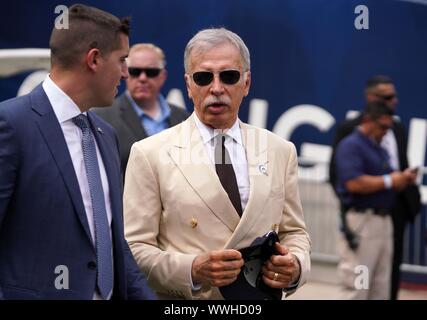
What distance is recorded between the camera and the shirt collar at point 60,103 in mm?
3633

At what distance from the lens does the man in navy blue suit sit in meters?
3.45

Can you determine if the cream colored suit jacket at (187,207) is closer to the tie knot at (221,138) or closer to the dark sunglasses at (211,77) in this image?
the tie knot at (221,138)

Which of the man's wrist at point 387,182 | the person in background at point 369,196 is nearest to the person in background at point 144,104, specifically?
the person in background at point 369,196

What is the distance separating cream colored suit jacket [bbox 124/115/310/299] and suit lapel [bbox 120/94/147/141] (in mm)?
2557

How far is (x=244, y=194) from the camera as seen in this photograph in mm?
4168

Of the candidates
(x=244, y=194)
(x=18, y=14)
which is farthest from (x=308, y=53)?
(x=244, y=194)

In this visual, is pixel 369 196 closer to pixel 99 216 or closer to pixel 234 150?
pixel 234 150

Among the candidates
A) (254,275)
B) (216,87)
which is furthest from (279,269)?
(216,87)

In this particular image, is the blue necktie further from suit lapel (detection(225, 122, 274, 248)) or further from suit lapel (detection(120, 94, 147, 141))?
suit lapel (detection(120, 94, 147, 141))

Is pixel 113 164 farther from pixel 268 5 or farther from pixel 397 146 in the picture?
pixel 268 5

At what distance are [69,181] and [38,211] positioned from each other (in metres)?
0.15

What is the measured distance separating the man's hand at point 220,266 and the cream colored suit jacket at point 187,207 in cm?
9

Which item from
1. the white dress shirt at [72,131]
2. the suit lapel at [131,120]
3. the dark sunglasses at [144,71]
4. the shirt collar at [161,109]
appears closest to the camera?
the white dress shirt at [72,131]
